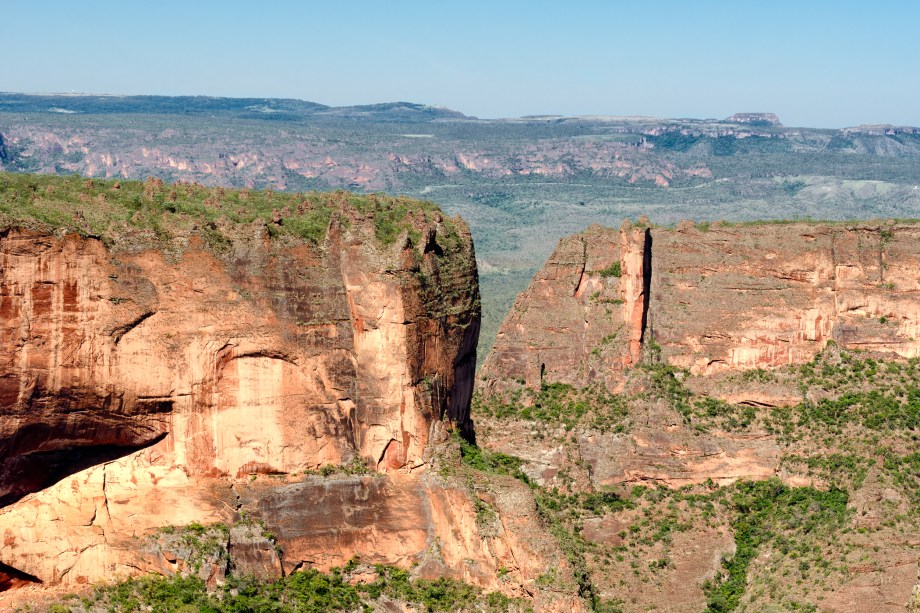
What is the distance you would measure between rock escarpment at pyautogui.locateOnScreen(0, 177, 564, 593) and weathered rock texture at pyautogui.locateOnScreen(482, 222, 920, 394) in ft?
73.1

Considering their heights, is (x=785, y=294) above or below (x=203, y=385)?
below

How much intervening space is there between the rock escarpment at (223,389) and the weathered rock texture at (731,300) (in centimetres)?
2229

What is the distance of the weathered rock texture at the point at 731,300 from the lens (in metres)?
60.8

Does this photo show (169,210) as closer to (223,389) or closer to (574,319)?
(223,389)

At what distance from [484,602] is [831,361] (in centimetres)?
2678

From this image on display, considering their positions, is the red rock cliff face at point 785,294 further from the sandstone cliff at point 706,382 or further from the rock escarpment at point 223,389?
the rock escarpment at point 223,389

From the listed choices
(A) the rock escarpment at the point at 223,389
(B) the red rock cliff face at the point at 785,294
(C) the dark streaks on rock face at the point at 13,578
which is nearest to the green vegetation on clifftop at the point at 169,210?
(A) the rock escarpment at the point at 223,389

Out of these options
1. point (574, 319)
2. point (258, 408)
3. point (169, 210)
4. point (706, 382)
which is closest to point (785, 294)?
point (706, 382)

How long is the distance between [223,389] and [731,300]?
29026 mm

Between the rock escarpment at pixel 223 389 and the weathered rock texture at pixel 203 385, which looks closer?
the weathered rock texture at pixel 203 385

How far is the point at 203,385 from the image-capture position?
1485 inches

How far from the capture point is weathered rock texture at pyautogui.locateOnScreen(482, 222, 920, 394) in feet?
200

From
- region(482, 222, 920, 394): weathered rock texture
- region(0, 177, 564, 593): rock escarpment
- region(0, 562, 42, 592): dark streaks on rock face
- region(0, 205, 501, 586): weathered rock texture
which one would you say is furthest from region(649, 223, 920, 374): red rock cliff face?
region(0, 562, 42, 592): dark streaks on rock face

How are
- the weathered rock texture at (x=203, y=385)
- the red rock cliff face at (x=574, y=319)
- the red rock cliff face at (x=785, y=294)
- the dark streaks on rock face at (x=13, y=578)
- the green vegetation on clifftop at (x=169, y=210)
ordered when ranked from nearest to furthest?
the weathered rock texture at (x=203, y=385), the green vegetation on clifftop at (x=169, y=210), the dark streaks on rock face at (x=13, y=578), the red rock cliff face at (x=785, y=294), the red rock cliff face at (x=574, y=319)
